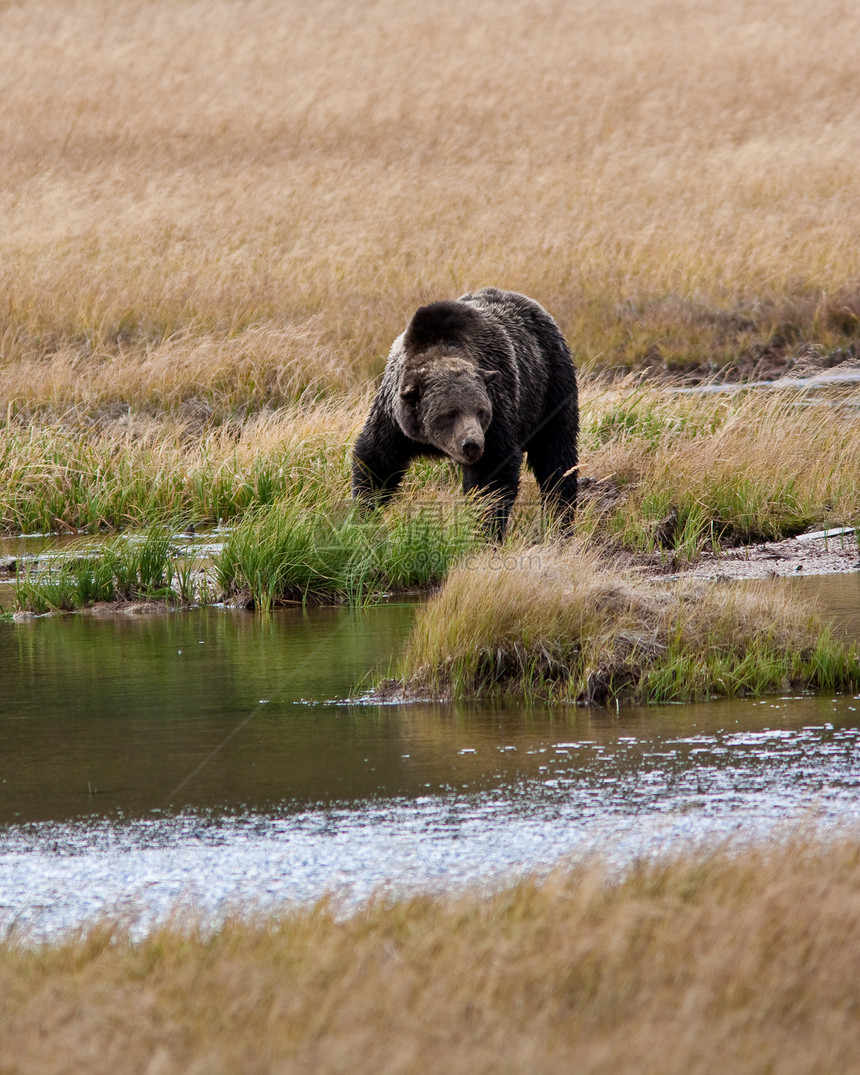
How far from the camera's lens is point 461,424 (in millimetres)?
9914

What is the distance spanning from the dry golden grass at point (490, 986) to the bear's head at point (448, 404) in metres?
5.68

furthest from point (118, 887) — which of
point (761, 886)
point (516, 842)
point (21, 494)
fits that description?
point (21, 494)

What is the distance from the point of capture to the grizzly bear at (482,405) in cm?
1008

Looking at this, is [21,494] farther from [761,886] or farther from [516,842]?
[761,886]

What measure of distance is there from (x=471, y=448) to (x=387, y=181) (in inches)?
798

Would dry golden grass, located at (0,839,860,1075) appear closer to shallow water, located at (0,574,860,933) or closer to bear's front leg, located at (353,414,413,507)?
shallow water, located at (0,574,860,933)

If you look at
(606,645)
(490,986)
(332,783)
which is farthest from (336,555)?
(490,986)

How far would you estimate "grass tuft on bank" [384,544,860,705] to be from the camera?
722 centimetres

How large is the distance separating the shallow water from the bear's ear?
8.35 ft

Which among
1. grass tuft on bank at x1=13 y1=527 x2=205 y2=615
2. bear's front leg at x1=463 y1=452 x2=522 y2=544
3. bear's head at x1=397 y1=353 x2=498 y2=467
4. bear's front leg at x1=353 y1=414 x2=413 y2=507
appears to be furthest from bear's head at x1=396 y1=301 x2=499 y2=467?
grass tuft on bank at x1=13 y1=527 x2=205 y2=615

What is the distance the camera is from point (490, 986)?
368cm

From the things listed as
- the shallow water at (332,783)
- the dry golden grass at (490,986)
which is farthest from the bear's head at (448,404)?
the dry golden grass at (490,986)

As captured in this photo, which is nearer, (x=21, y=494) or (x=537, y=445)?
(x=537, y=445)

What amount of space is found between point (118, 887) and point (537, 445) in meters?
7.24
